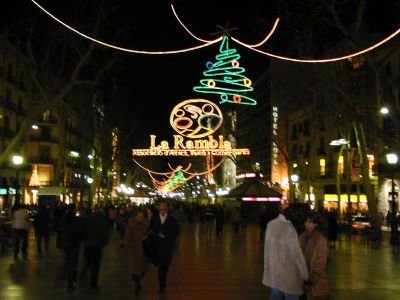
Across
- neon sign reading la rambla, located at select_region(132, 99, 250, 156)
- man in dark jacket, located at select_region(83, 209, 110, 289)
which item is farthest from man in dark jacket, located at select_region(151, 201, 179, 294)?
neon sign reading la rambla, located at select_region(132, 99, 250, 156)

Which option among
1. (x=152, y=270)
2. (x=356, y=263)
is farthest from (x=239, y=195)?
(x=152, y=270)

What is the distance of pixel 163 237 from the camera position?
12.1 m

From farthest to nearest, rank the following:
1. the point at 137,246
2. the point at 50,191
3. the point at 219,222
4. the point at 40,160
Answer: the point at 40,160 < the point at 50,191 < the point at 219,222 < the point at 137,246

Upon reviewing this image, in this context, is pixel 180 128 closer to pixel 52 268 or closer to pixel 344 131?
pixel 344 131

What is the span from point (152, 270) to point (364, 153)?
17.9 m

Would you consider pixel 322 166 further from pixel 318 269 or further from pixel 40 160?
pixel 318 269

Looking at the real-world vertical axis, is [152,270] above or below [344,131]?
below

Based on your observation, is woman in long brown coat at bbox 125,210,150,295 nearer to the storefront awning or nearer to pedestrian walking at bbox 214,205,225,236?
pedestrian walking at bbox 214,205,225,236

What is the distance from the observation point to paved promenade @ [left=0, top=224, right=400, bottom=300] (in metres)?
11.5

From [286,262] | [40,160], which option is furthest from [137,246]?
[40,160]

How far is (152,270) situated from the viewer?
15445 millimetres

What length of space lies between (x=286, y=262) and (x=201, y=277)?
23.8ft

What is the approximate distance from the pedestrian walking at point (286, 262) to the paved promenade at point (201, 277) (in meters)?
4.12

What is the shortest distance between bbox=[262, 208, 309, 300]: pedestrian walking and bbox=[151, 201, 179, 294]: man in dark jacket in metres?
5.05
